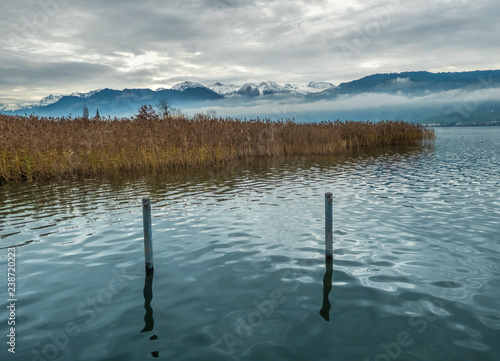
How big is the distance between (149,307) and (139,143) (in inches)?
751

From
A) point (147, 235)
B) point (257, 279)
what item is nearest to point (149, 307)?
point (147, 235)

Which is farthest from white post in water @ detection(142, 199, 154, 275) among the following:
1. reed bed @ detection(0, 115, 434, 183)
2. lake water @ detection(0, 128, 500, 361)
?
reed bed @ detection(0, 115, 434, 183)

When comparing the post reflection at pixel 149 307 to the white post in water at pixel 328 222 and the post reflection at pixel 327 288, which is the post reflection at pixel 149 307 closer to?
the post reflection at pixel 327 288

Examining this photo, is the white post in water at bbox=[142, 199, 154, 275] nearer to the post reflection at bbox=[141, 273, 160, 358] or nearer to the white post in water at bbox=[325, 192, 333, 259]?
the post reflection at bbox=[141, 273, 160, 358]

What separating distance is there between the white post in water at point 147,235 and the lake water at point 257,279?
0.30 metres

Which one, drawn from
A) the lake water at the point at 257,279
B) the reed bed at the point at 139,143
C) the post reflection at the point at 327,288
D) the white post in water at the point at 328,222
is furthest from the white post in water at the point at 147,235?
the reed bed at the point at 139,143

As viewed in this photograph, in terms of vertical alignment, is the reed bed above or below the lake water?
above

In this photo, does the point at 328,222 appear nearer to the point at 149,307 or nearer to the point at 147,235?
the point at 147,235

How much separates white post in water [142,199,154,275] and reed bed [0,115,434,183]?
15.4m

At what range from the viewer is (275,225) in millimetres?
11195

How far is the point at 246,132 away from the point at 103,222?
1967 cm

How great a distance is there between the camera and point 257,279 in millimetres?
7324

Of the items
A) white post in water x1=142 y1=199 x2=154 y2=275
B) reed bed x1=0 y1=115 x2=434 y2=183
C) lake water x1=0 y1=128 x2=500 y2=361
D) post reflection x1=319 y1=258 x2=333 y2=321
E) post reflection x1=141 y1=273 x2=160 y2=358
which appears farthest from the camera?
reed bed x1=0 y1=115 x2=434 y2=183

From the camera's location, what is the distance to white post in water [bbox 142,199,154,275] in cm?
740
